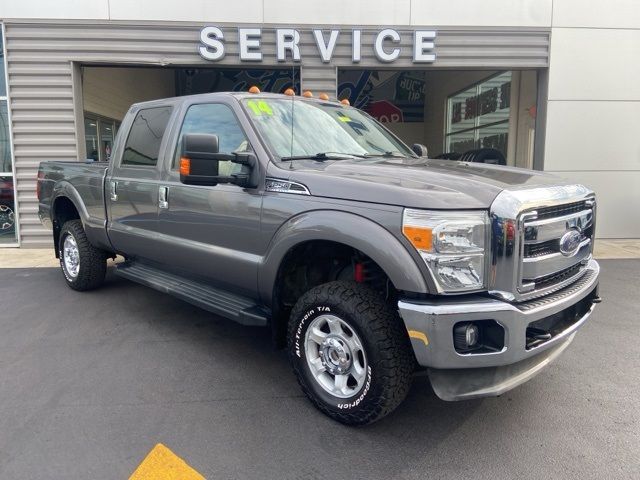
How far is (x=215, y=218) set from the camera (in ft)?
12.2

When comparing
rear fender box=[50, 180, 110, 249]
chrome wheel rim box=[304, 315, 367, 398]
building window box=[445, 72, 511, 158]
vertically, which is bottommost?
chrome wheel rim box=[304, 315, 367, 398]

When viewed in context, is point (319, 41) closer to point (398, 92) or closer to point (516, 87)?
point (516, 87)

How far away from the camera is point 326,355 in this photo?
306 cm

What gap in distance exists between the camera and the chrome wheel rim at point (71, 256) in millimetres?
5824

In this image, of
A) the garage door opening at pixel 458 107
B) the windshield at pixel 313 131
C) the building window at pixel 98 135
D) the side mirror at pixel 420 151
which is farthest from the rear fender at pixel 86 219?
the building window at pixel 98 135

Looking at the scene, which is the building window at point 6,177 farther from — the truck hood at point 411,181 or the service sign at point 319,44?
the truck hood at point 411,181

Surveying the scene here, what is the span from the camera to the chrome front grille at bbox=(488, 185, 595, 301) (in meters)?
2.56

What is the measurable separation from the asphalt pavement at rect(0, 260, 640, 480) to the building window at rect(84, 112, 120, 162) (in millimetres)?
7783

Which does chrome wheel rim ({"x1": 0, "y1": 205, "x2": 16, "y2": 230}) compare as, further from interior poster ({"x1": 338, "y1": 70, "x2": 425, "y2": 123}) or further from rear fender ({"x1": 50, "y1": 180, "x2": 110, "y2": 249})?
interior poster ({"x1": 338, "y1": 70, "x2": 425, "y2": 123})

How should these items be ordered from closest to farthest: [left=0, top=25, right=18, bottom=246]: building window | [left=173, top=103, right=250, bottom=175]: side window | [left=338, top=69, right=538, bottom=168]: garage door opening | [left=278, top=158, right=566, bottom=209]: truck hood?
[left=278, top=158, right=566, bottom=209]: truck hood
[left=173, top=103, right=250, bottom=175]: side window
[left=0, top=25, right=18, bottom=246]: building window
[left=338, top=69, right=538, bottom=168]: garage door opening

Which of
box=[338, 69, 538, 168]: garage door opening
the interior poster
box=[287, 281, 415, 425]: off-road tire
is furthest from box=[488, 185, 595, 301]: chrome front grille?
the interior poster

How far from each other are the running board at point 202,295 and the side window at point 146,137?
0.98 m

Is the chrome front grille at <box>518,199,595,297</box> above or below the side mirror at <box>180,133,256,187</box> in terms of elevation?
below

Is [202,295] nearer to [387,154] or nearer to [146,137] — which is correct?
[146,137]
